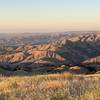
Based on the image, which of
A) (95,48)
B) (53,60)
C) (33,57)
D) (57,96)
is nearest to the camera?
(57,96)

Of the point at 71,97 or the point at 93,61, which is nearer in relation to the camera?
the point at 71,97

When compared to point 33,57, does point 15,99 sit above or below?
above

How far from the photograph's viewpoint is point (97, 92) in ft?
21.5

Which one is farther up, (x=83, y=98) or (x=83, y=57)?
(x=83, y=98)

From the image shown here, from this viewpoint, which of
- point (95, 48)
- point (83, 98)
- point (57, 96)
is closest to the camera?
point (83, 98)

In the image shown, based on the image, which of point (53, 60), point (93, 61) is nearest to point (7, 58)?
point (53, 60)

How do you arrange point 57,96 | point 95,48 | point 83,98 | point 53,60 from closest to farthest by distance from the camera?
point 83,98, point 57,96, point 53,60, point 95,48

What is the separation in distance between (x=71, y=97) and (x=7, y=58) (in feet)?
520

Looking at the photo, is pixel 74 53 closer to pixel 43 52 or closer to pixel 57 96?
pixel 43 52

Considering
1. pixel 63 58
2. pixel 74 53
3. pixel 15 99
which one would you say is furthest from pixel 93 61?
pixel 15 99

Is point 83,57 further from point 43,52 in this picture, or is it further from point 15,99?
point 15,99

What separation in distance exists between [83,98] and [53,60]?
140m

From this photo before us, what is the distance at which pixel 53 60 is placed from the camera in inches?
5738

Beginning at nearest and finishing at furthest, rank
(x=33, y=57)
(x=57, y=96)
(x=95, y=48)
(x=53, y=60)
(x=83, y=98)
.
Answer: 1. (x=83, y=98)
2. (x=57, y=96)
3. (x=53, y=60)
4. (x=33, y=57)
5. (x=95, y=48)
